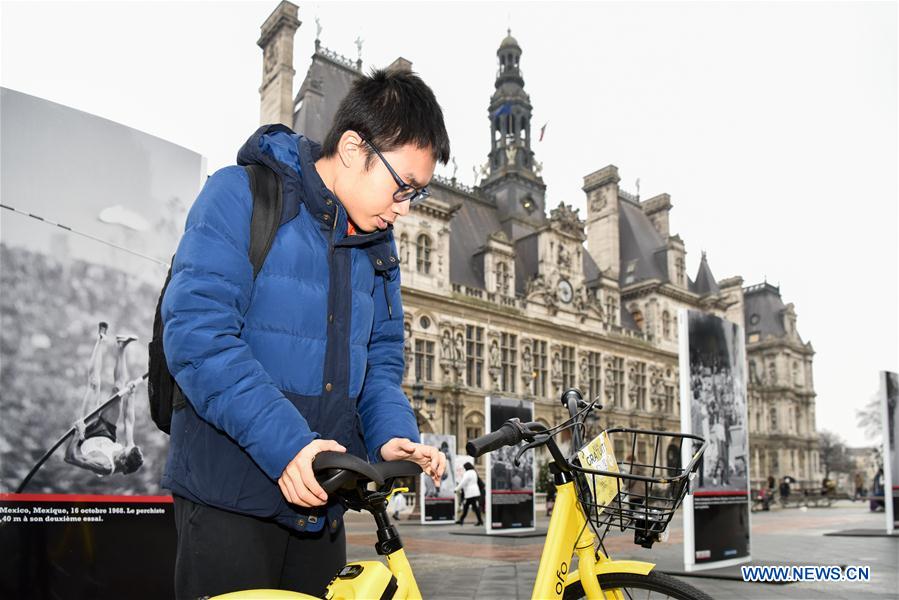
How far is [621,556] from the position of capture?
366 inches

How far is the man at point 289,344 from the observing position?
176 centimetres

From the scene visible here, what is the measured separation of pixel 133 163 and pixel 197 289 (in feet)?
11.2

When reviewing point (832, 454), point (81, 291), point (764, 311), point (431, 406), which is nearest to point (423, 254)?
point (431, 406)

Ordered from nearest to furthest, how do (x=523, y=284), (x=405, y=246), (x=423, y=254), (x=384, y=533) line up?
(x=384, y=533)
(x=405, y=246)
(x=423, y=254)
(x=523, y=284)

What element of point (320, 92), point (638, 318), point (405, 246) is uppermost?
point (320, 92)

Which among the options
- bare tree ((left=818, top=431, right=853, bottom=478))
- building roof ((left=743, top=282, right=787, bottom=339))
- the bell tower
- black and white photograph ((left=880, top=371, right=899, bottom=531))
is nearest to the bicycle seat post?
black and white photograph ((left=880, top=371, right=899, bottom=531))

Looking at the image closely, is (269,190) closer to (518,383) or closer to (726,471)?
(726,471)

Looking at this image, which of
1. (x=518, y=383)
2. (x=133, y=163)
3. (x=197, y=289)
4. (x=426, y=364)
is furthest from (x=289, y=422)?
(x=518, y=383)

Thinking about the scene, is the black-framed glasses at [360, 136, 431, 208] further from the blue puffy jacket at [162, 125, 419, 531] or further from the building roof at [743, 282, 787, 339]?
the building roof at [743, 282, 787, 339]

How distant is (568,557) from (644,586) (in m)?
0.26

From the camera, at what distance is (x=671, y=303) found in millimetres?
40531

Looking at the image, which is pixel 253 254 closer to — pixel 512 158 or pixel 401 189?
pixel 401 189

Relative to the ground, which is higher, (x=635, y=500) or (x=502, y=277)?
(x=502, y=277)

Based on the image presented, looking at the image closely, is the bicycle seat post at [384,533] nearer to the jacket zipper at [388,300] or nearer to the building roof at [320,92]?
the jacket zipper at [388,300]
